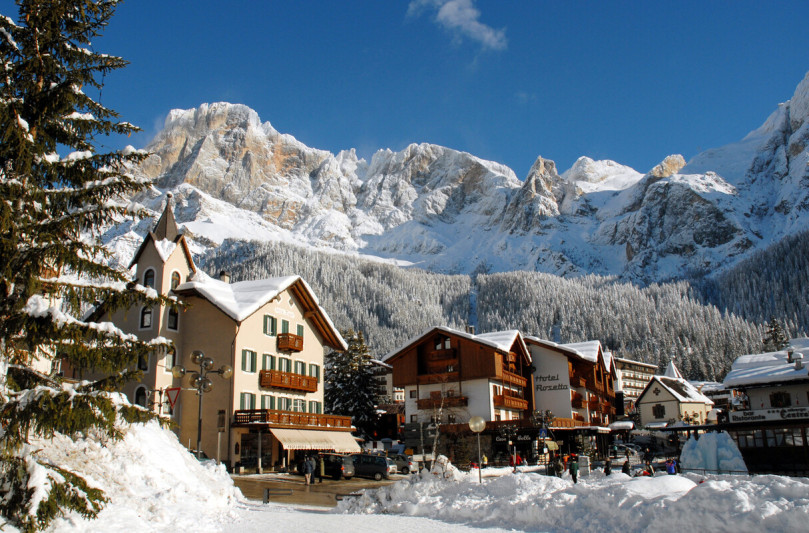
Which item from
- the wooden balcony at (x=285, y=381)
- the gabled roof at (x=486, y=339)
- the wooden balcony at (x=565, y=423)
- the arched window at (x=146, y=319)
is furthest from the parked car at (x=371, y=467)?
the wooden balcony at (x=565, y=423)

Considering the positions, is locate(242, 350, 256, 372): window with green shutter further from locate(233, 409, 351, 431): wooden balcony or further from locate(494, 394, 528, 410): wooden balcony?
locate(494, 394, 528, 410): wooden balcony

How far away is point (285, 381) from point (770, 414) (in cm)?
3302

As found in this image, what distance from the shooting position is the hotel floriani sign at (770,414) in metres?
42.7

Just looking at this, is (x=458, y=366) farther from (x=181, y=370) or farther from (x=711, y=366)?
(x=711, y=366)

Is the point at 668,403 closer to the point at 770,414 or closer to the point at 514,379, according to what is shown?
the point at 514,379

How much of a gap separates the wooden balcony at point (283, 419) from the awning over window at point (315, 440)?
431 mm

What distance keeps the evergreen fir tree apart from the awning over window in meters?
30.9

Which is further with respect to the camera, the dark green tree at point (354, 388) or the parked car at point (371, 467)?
the dark green tree at point (354, 388)

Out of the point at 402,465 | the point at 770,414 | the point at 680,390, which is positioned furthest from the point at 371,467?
the point at 680,390

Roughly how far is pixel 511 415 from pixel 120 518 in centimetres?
5146

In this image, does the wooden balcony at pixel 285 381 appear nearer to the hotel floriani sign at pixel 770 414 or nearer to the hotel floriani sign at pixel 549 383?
the hotel floriani sign at pixel 549 383

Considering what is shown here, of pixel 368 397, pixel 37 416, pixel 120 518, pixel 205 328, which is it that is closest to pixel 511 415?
pixel 368 397

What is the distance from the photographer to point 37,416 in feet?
A: 38.7

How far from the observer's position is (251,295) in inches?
1869
